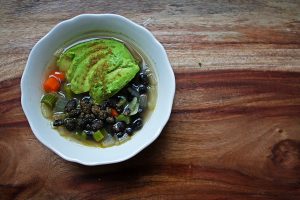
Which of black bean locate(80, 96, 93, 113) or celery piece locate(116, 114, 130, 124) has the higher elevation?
black bean locate(80, 96, 93, 113)

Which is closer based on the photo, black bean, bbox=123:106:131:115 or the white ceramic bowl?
the white ceramic bowl

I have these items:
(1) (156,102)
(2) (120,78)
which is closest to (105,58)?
(2) (120,78)

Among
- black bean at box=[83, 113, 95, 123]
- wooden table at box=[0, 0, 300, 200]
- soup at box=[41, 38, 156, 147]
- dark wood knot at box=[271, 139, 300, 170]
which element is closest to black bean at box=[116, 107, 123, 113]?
soup at box=[41, 38, 156, 147]

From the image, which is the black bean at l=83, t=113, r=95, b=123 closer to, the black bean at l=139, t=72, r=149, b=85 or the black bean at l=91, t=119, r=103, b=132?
the black bean at l=91, t=119, r=103, b=132

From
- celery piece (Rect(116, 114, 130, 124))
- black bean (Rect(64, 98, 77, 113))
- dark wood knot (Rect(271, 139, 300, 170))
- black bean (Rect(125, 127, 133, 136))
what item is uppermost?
black bean (Rect(64, 98, 77, 113))

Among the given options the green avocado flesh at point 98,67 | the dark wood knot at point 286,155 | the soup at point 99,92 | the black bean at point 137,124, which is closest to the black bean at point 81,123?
the soup at point 99,92

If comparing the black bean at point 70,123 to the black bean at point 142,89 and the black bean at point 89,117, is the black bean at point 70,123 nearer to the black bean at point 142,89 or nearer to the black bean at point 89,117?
the black bean at point 89,117

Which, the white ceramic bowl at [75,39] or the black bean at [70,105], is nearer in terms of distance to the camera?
the white ceramic bowl at [75,39]
